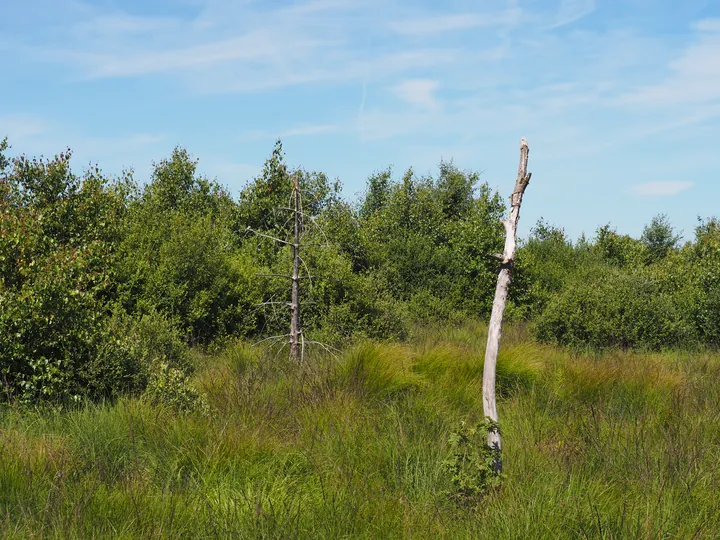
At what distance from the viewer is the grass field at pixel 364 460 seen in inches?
178

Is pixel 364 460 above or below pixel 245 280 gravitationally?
below

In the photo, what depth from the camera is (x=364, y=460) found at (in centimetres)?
574

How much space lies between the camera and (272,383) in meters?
8.12

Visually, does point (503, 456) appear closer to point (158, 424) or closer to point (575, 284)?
point (158, 424)

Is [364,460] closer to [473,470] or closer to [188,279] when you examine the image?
[473,470]

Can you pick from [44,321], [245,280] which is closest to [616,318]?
[245,280]

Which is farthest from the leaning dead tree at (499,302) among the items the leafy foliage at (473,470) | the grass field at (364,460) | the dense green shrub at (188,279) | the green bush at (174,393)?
the dense green shrub at (188,279)

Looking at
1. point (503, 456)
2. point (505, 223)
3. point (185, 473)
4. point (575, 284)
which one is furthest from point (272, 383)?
point (575, 284)

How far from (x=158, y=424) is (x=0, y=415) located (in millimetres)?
1929

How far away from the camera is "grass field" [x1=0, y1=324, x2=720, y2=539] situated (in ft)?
14.8

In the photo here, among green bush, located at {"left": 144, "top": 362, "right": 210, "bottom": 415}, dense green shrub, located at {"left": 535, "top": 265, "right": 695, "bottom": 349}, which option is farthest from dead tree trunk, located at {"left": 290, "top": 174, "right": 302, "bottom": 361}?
dense green shrub, located at {"left": 535, "top": 265, "right": 695, "bottom": 349}

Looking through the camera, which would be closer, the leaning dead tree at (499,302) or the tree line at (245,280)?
the leaning dead tree at (499,302)

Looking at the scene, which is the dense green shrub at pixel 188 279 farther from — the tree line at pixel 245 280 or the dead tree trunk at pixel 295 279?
the dead tree trunk at pixel 295 279

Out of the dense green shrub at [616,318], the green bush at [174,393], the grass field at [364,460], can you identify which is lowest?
the grass field at [364,460]
